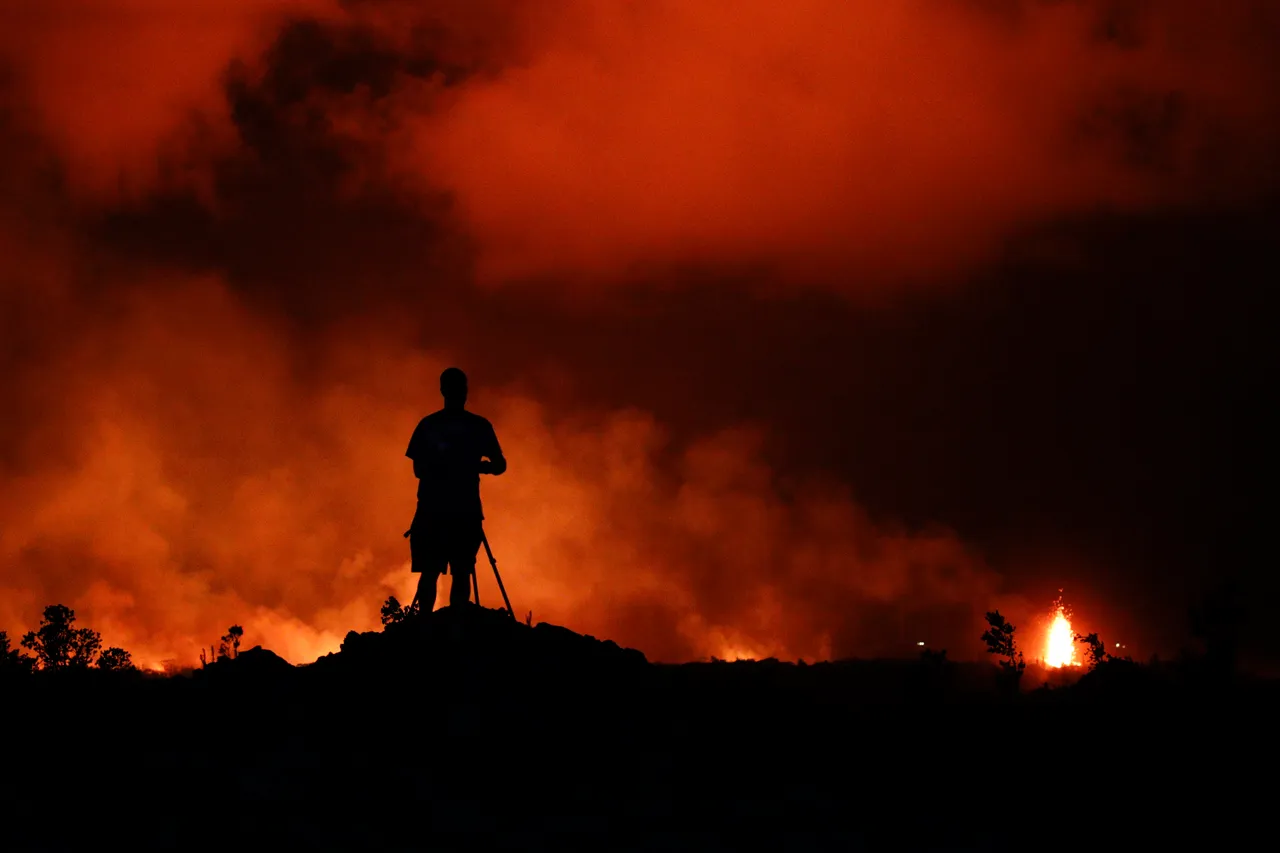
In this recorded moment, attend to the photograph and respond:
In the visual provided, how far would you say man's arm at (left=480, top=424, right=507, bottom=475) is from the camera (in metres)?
19.4

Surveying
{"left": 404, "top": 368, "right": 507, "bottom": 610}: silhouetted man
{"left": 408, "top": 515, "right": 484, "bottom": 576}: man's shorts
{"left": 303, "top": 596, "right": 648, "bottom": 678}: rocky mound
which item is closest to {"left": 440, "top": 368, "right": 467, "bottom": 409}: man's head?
{"left": 404, "top": 368, "right": 507, "bottom": 610}: silhouetted man

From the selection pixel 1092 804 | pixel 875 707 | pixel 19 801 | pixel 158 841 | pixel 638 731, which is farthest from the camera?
pixel 875 707

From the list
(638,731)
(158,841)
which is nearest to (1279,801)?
(638,731)

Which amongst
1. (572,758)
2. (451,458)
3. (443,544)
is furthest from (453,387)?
(572,758)

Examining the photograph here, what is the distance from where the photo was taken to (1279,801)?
1659 centimetres

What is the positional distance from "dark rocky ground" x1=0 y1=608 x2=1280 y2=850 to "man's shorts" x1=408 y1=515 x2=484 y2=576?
97 centimetres

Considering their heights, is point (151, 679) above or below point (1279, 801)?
above

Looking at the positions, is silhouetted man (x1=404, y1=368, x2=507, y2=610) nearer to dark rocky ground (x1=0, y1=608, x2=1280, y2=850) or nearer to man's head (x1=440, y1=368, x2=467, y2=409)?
man's head (x1=440, y1=368, x2=467, y2=409)

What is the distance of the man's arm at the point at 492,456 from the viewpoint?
19406 mm

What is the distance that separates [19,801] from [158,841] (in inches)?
88.7

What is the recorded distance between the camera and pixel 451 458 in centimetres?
1942

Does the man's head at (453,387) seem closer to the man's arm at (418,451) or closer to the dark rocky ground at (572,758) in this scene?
the man's arm at (418,451)

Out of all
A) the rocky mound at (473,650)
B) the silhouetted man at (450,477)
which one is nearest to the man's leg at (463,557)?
the silhouetted man at (450,477)

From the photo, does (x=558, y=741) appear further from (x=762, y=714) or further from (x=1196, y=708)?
(x=1196, y=708)
